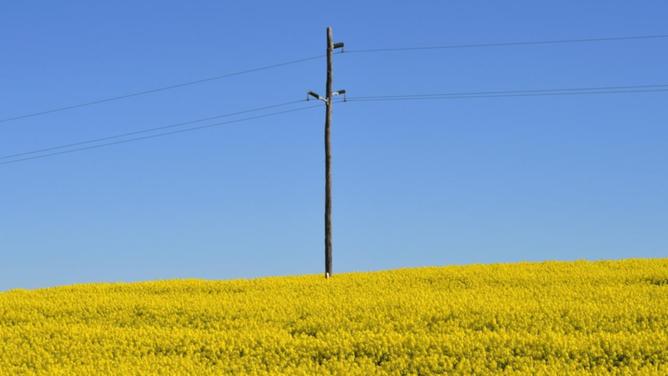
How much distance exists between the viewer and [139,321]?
22219mm

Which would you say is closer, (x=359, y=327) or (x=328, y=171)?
(x=359, y=327)

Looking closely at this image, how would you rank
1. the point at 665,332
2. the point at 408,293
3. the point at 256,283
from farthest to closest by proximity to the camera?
the point at 256,283
the point at 408,293
the point at 665,332

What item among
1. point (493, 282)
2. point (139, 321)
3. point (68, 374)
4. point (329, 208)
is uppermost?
point (329, 208)

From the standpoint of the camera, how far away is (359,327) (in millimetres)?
18984

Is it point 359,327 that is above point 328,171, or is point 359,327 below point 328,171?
below

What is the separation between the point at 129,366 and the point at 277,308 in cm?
626

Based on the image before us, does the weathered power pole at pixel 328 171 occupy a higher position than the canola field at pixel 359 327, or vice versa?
the weathered power pole at pixel 328 171

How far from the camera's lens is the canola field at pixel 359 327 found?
52.0 ft

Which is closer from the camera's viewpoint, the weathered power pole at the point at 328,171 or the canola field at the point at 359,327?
the canola field at the point at 359,327

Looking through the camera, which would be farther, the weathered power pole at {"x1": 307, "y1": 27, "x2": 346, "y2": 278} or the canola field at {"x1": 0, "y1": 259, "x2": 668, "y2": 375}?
the weathered power pole at {"x1": 307, "y1": 27, "x2": 346, "y2": 278}

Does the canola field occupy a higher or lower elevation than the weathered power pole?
lower

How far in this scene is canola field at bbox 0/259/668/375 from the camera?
15859mm

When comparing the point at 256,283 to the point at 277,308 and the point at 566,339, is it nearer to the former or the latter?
the point at 277,308

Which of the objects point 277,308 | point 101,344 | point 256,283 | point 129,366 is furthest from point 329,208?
point 129,366
